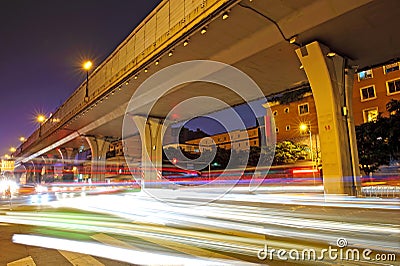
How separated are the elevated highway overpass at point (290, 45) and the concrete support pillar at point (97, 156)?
20.7 m

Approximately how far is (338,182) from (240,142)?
186 feet

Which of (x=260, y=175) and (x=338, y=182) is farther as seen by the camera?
(x=260, y=175)

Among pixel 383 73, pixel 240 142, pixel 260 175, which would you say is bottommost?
pixel 260 175

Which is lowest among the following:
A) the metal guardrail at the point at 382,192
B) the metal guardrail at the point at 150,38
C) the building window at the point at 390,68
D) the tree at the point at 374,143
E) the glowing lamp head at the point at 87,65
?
the metal guardrail at the point at 382,192

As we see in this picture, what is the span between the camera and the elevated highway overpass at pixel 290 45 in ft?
35.6

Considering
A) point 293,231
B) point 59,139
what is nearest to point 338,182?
point 293,231

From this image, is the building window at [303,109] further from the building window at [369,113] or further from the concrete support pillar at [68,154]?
the concrete support pillar at [68,154]

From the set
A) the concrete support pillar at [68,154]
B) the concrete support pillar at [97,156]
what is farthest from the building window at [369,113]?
the concrete support pillar at [68,154]

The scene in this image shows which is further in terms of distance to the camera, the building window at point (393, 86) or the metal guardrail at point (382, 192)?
the building window at point (393, 86)

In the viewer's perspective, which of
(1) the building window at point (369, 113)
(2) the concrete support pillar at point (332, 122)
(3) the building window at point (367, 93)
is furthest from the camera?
(3) the building window at point (367, 93)

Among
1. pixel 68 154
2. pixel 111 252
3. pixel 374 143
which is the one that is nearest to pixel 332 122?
pixel 111 252

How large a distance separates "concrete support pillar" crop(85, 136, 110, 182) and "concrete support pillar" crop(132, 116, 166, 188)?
13.1 metres

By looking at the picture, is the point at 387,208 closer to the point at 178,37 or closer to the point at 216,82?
the point at 178,37

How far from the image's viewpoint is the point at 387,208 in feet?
33.2
